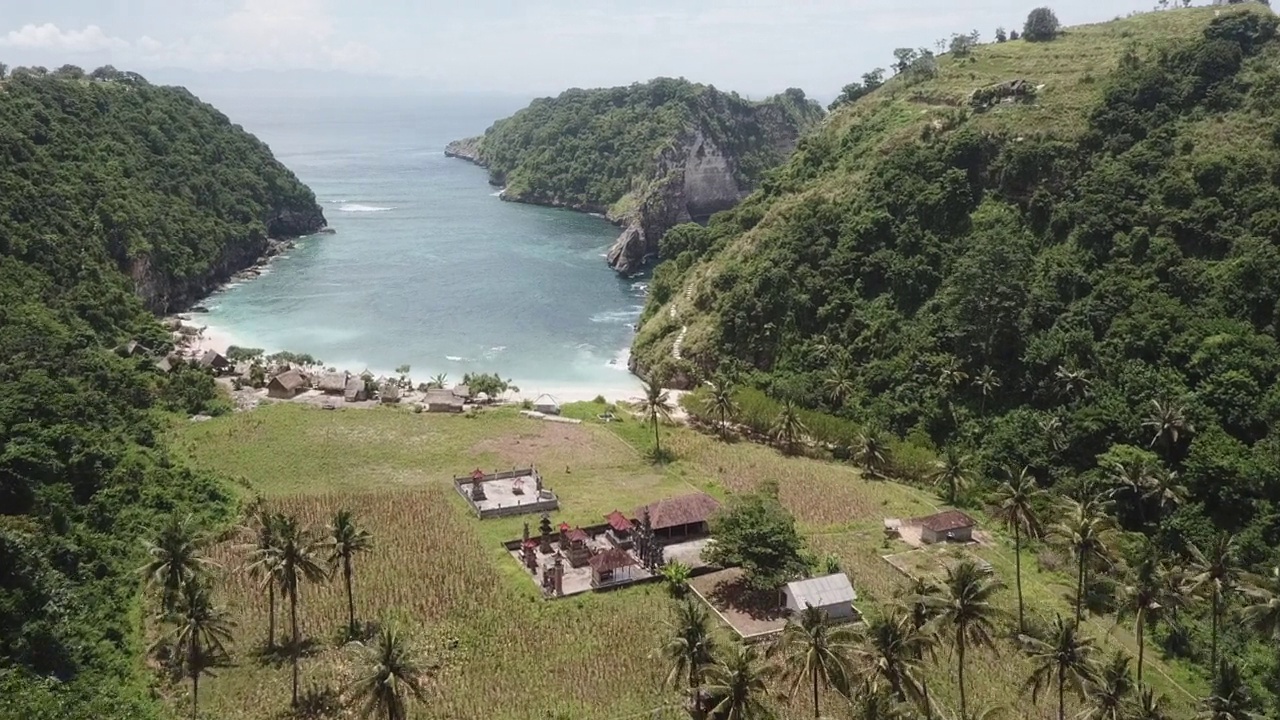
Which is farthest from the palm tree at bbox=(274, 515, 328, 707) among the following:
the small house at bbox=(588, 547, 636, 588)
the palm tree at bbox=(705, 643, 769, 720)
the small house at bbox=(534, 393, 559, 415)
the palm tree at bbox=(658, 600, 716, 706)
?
the small house at bbox=(534, 393, 559, 415)

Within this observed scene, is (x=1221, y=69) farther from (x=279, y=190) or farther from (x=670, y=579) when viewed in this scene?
(x=279, y=190)

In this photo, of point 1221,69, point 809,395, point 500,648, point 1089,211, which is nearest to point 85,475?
point 500,648

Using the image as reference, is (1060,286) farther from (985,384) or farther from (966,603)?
(966,603)

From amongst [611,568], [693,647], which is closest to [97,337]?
[611,568]

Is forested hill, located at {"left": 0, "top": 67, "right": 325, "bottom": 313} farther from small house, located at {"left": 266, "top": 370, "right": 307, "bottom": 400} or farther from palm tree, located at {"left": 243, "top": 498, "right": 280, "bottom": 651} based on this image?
palm tree, located at {"left": 243, "top": 498, "right": 280, "bottom": 651}

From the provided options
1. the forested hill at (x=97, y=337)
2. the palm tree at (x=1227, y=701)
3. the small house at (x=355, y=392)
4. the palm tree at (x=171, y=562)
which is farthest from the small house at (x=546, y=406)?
the palm tree at (x=1227, y=701)
